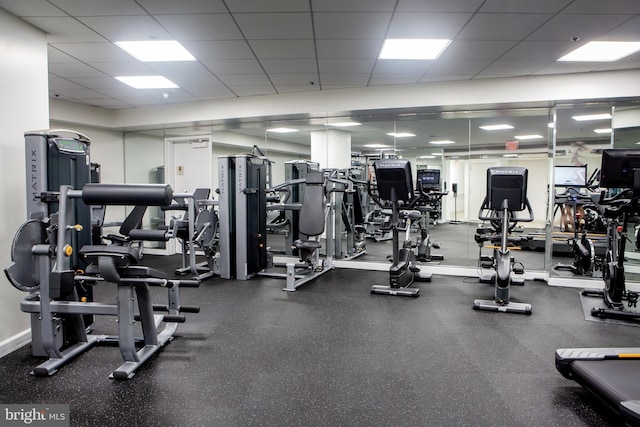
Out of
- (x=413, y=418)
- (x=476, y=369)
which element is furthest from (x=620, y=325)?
(x=413, y=418)

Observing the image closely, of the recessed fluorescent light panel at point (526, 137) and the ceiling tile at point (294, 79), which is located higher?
the ceiling tile at point (294, 79)

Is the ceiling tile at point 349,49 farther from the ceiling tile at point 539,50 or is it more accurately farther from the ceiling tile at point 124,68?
the ceiling tile at point 124,68

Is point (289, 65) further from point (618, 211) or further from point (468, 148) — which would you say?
point (618, 211)

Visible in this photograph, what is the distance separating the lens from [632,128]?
5273mm

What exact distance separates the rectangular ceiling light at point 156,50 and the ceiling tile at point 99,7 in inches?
27.0

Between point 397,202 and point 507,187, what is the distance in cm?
121

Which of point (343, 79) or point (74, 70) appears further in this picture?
point (343, 79)

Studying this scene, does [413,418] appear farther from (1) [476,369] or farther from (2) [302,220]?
(2) [302,220]

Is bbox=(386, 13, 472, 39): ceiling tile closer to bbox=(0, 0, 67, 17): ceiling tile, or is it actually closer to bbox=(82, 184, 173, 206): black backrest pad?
bbox=(82, 184, 173, 206): black backrest pad

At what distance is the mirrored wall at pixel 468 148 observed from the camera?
5.47 meters

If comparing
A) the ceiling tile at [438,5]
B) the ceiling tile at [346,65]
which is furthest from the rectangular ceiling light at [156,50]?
the ceiling tile at [438,5]

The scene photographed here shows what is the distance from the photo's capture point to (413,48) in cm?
418

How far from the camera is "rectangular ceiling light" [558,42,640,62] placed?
4.05 meters

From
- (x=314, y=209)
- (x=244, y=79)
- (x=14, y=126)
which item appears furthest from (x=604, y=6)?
(x=14, y=126)
